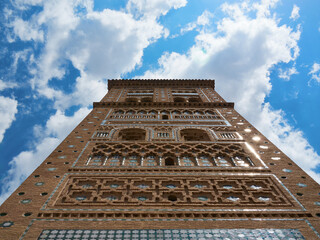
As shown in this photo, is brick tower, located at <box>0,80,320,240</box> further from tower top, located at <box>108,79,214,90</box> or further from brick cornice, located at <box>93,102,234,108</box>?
tower top, located at <box>108,79,214,90</box>

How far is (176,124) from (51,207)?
631 centimetres

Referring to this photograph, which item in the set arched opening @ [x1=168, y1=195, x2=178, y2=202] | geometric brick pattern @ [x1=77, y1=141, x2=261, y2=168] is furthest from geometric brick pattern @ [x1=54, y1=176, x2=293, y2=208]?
geometric brick pattern @ [x1=77, y1=141, x2=261, y2=168]

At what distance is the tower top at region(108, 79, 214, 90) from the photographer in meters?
18.6

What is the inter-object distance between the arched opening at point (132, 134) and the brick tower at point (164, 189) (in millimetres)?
38

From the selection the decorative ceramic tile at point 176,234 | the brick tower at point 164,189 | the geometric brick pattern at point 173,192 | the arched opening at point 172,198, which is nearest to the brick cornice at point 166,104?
the brick tower at point 164,189

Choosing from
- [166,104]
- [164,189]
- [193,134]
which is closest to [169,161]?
[164,189]

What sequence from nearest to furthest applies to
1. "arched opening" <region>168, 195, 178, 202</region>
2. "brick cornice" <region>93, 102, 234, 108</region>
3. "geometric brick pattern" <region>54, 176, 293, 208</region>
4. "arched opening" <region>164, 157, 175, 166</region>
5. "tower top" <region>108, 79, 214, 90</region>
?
"geometric brick pattern" <region>54, 176, 293, 208</region>
"arched opening" <region>168, 195, 178, 202</region>
"arched opening" <region>164, 157, 175, 166</region>
"brick cornice" <region>93, 102, 234, 108</region>
"tower top" <region>108, 79, 214, 90</region>

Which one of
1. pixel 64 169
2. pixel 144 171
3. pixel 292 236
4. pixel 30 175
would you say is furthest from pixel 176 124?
pixel 292 236

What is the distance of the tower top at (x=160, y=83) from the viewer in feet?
61.0

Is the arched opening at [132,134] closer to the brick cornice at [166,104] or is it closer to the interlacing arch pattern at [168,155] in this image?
the interlacing arch pattern at [168,155]

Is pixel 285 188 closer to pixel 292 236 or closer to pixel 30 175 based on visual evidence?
pixel 292 236

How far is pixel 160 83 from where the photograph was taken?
18.8 m

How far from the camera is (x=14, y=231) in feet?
15.4

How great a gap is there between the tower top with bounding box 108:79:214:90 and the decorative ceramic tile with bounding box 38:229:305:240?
47.0 ft
